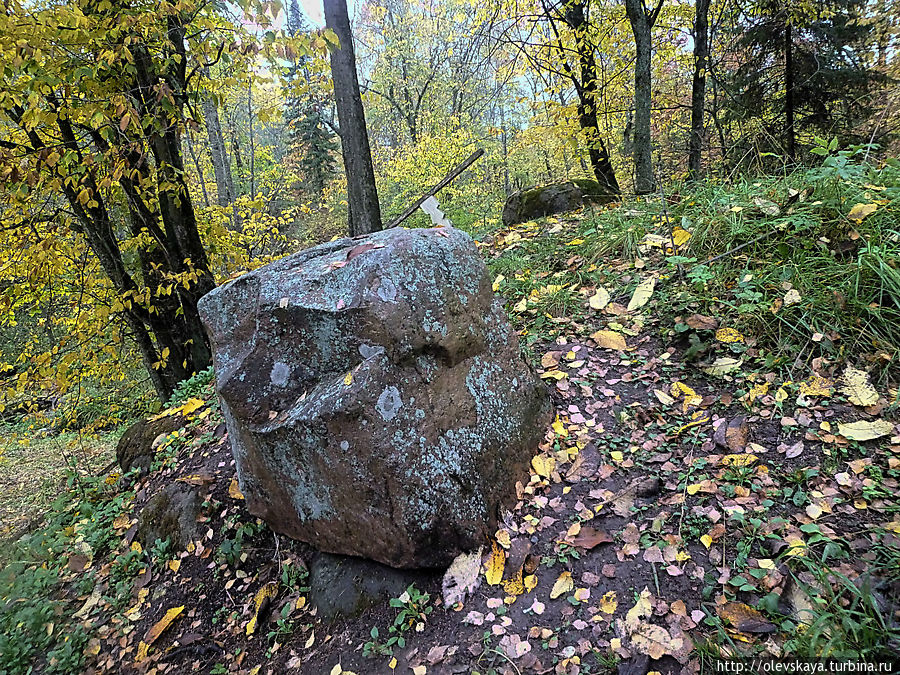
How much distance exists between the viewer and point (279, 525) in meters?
2.68

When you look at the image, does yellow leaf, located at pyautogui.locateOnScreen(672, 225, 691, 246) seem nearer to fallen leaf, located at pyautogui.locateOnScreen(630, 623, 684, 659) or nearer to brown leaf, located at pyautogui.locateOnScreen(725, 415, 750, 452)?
brown leaf, located at pyautogui.locateOnScreen(725, 415, 750, 452)

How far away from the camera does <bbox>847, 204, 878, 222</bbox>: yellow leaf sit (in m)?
2.75

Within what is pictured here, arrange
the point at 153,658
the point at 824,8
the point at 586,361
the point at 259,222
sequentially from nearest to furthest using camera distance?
1. the point at 153,658
2. the point at 586,361
3. the point at 824,8
4. the point at 259,222

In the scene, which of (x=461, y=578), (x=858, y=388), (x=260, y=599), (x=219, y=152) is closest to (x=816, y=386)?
(x=858, y=388)

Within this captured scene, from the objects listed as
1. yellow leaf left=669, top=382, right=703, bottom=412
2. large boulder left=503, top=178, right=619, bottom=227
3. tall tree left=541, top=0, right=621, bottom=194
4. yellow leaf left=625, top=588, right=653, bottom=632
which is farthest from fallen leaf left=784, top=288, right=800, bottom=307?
tall tree left=541, top=0, right=621, bottom=194

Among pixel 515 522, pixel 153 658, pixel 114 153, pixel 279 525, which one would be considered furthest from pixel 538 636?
pixel 114 153

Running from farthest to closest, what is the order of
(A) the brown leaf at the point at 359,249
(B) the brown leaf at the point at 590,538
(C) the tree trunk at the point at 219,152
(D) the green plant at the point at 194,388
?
(C) the tree trunk at the point at 219,152 → (D) the green plant at the point at 194,388 → (A) the brown leaf at the point at 359,249 → (B) the brown leaf at the point at 590,538

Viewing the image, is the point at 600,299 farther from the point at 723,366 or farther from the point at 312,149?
the point at 312,149

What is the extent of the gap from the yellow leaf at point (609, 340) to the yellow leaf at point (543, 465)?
3.53 ft

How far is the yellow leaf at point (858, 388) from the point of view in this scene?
229 cm

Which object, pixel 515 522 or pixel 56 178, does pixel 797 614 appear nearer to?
pixel 515 522

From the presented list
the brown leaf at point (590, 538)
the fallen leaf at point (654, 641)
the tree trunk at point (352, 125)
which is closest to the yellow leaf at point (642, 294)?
the brown leaf at point (590, 538)

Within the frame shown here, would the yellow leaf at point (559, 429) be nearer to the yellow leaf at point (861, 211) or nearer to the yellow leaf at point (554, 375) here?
the yellow leaf at point (554, 375)

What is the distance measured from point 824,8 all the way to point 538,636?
28.5 ft
